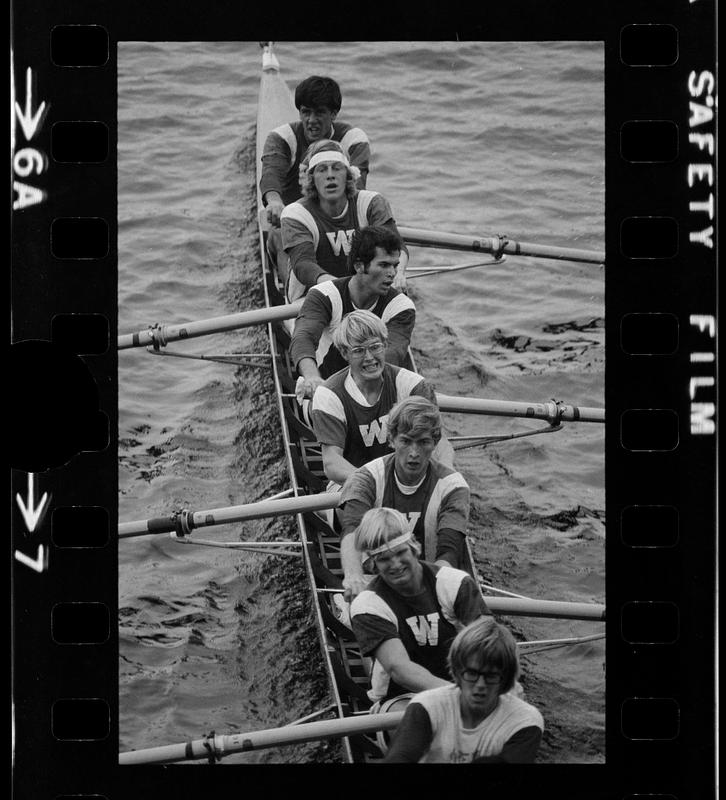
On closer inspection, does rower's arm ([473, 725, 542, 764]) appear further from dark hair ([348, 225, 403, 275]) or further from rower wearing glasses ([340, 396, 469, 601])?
dark hair ([348, 225, 403, 275])

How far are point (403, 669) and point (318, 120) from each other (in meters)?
0.49

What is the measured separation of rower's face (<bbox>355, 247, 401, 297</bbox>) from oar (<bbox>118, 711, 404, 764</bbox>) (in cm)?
38

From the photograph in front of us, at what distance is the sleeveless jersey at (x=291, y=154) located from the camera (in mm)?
1213

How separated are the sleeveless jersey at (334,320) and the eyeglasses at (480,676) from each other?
0.28m

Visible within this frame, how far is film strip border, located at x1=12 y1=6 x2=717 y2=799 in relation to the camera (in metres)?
1.13

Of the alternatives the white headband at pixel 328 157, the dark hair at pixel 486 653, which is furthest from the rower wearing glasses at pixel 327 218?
Result: the dark hair at pixel 486 653

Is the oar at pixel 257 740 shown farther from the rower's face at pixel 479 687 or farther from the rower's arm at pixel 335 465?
the rower's arm at pixel 335 465

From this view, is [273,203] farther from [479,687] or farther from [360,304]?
[479,687]

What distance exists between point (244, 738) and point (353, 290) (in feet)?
1.32

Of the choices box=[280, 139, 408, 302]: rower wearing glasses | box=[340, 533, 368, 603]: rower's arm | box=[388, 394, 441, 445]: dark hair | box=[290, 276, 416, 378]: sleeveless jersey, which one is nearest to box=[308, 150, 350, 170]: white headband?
box=[280, 139, 408, 302]: rower wearing glasses

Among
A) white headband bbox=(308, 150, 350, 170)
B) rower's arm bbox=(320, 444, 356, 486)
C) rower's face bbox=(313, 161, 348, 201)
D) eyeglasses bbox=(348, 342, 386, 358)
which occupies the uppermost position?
white headband bbox=(308, 150, 350, 170)

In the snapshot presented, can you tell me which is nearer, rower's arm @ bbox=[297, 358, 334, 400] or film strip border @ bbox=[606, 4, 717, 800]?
film strip border @ bbox=[606, 4, 717, 800]
